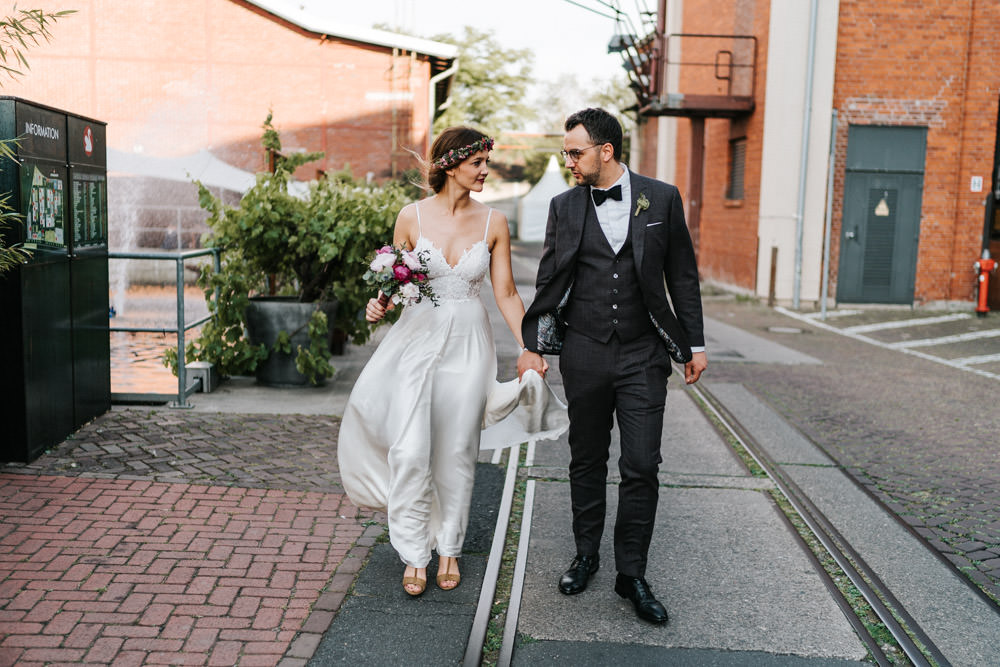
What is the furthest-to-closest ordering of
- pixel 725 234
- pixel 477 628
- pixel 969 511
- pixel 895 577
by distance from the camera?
pixel 725 234 → pixel 969 511 → pixel 895 577 → pixel 477 628

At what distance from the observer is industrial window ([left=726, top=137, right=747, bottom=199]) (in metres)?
19.5

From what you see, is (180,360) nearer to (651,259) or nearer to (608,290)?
(608,290)

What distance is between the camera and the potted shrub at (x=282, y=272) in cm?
807

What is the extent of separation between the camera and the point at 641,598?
3.92 m

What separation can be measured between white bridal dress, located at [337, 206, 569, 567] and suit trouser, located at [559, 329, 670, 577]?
1.02ft

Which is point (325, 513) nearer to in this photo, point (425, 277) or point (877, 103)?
point (425, 277)

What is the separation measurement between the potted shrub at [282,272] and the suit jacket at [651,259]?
406cm

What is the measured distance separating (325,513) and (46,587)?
4.83 ft

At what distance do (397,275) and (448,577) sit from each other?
1316 millimetres

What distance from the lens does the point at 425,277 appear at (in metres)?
4.25

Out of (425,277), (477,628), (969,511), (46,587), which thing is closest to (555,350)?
(425,277)

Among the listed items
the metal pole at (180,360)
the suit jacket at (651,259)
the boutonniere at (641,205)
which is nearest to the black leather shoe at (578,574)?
the suit jacket at (651,259)

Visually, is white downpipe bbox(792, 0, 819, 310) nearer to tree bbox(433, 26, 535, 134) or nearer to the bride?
the bride

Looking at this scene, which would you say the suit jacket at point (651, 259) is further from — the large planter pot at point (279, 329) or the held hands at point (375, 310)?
the large planter pot at point (279, 329)
